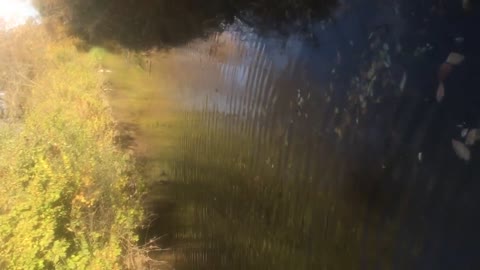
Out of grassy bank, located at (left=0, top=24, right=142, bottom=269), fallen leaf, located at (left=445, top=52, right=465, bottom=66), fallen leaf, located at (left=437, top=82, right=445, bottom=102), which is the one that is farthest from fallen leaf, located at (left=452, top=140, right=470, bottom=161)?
grassy bank, located at (left=0, top=24, right=142, bottom=269)

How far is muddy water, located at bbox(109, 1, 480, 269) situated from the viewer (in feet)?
7.34

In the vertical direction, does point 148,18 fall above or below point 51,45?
above

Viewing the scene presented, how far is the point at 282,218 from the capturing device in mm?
3598

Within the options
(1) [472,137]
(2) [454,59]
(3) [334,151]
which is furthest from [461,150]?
(3) [334,151]

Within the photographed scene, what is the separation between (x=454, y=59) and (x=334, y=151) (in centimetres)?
100

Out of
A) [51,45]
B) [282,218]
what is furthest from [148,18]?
[282,218]

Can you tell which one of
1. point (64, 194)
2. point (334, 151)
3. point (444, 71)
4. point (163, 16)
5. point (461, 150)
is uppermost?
point (444, 71)

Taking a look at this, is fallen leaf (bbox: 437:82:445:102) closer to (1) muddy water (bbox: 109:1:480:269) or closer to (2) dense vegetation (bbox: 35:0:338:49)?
(1) muddy water (bbox: 109:1:480:269)

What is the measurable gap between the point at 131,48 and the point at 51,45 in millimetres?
1880

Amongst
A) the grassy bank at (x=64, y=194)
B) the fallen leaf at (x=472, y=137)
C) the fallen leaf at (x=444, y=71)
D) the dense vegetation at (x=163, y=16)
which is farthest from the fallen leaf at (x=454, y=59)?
the grassy bank at (x=64, y=194)

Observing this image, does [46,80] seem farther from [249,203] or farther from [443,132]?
[443,132]

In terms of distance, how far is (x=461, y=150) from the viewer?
2.15 m

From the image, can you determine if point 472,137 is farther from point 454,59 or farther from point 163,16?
point 163,16

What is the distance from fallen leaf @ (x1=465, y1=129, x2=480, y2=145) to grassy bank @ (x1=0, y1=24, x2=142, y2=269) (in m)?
3.94
